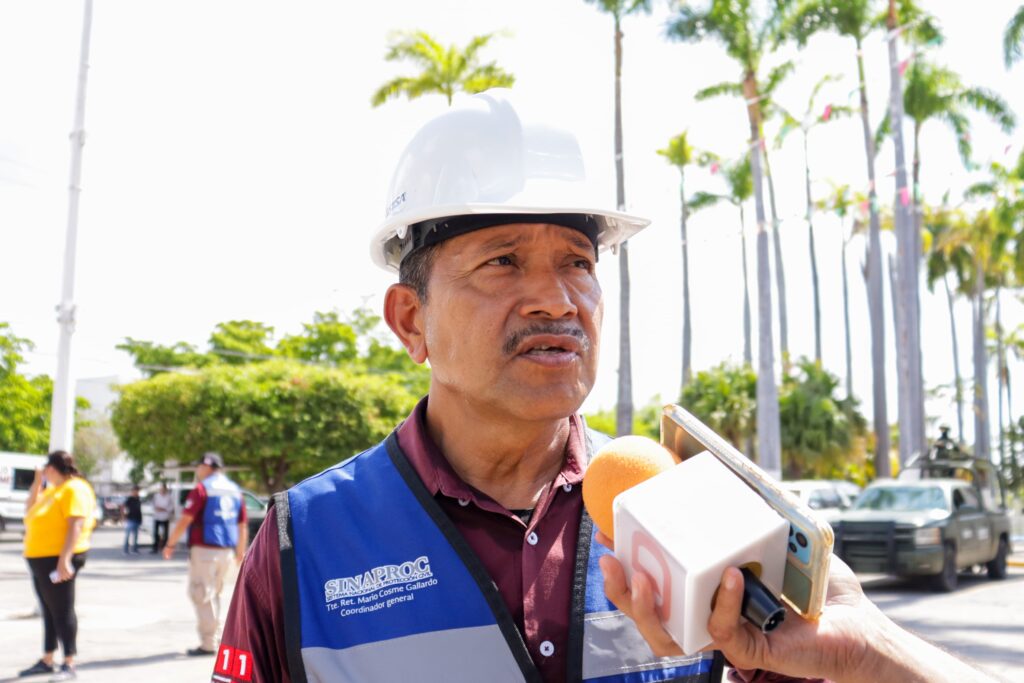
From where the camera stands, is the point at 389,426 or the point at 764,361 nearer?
the point at 764,361

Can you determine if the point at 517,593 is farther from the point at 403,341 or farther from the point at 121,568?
the point at 121,568

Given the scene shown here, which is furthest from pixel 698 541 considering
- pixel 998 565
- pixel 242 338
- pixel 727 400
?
pixel 242 338

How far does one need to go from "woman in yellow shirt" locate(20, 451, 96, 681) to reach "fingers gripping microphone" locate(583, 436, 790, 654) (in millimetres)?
8147

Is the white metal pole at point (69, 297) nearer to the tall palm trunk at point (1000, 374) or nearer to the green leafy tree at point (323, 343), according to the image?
the green leafy tree at point (323, 343)

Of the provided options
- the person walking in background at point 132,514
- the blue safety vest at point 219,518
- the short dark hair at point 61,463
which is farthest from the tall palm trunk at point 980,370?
the short dark hair at point 61,463

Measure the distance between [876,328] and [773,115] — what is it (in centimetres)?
808

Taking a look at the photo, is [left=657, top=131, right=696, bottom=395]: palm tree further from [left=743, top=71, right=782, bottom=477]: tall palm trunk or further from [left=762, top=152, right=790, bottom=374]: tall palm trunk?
[left=743, top=71, right=782, bottom=477]: tall palm trunk

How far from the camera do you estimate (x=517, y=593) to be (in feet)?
5.74

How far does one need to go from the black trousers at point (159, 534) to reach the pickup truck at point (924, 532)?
15780mm

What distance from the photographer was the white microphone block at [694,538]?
1056 millimetres

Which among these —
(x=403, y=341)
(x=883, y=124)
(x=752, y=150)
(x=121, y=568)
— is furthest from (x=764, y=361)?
(x=403, y=341)

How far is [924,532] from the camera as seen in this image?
14.4 m

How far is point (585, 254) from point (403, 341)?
1.63ft

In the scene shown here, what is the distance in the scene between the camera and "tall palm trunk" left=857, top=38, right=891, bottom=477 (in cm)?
2769
